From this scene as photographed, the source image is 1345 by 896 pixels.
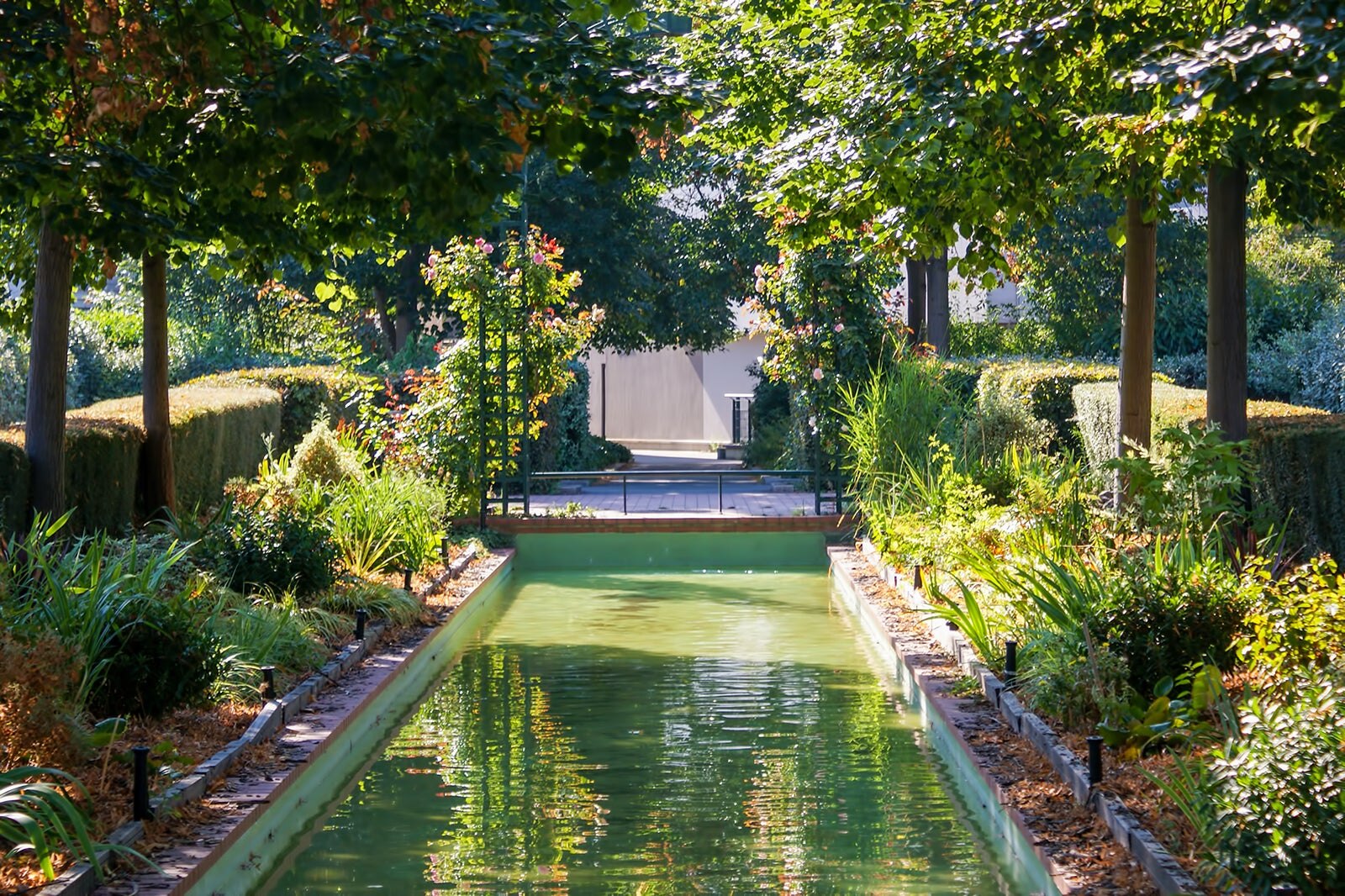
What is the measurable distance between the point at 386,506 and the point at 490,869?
7471 mm

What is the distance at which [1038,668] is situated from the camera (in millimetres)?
8094

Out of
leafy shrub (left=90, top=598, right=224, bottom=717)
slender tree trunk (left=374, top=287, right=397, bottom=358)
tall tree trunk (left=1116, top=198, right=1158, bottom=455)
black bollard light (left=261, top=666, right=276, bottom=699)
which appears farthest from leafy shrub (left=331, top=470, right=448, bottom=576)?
slender tree trunk (left=374, top=287, right=397, bottom=358)

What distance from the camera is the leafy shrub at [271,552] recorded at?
424 inches

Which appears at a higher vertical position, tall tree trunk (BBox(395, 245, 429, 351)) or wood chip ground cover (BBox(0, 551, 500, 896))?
tall tree trunk (BBox(395, 245, 429, 351))

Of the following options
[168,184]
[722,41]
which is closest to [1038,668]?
[168,184]

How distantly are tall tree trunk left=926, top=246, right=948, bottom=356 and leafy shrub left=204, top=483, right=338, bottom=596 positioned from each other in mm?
15047

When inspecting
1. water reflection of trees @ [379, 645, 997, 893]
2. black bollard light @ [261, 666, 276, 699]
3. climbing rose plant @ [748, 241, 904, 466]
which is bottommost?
water reflection of trees @ [379, 645, 997, 893]

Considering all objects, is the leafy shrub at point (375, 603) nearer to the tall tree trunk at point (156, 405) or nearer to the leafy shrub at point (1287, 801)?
the tall tree trunk at point (156, 405)

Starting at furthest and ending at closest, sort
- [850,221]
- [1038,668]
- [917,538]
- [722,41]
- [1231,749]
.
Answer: [722,41]
[917,538]
[850,221]
[1038,668]
[1231,749]

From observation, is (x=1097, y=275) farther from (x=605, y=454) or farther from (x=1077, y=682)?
(x=1077, y=682)

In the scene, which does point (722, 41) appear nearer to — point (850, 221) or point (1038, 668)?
point (850, 221)

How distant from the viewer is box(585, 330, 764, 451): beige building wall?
36.5m

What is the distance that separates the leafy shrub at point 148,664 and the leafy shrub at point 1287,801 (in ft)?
16.4

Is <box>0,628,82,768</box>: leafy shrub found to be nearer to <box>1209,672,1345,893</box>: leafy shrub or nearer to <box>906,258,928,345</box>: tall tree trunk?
<box>1209,672,1345,893</box>: leafy shrub
